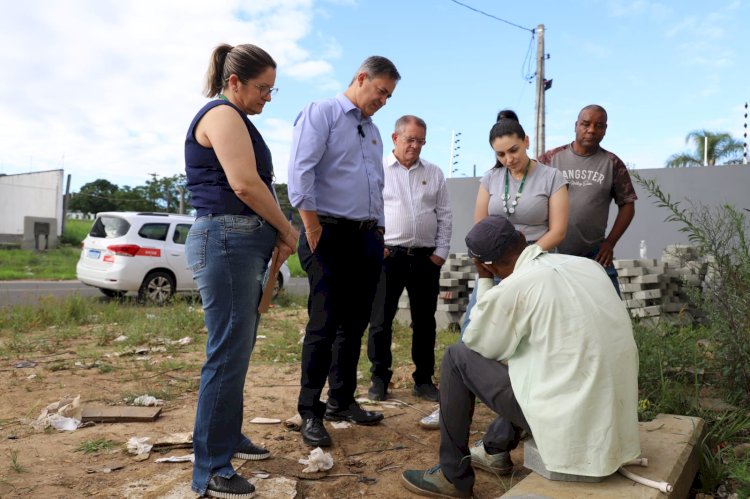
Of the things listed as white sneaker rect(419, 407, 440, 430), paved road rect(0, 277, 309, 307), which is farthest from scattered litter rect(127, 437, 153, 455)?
paved road rect(0, 277, 309, 307)

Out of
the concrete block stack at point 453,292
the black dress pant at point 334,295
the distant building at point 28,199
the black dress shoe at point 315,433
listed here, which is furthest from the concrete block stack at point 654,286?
the distant building at point 28,199

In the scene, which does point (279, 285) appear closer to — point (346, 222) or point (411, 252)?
point (411, 252)

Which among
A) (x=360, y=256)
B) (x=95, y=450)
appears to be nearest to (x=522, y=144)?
(x=360, y=256)

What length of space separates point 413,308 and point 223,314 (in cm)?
218

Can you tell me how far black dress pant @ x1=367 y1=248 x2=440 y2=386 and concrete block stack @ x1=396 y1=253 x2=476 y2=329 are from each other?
3039mm

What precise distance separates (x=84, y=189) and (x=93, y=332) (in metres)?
55.1

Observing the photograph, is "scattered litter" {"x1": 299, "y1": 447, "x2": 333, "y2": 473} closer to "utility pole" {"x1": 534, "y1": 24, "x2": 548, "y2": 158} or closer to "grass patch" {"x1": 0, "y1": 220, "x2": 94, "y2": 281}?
"grass patch" {"x1": 0, "y1": 220, "x2": 94, "y2": 281}

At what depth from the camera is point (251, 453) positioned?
3.25m

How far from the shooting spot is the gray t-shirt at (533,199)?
367 cm

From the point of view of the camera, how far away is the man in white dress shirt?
14.9 ft

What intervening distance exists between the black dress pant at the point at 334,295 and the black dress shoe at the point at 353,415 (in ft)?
0.86

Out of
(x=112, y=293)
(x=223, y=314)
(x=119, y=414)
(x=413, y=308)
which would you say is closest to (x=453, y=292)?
(x=413, y=308)

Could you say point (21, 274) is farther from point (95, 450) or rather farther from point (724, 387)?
point (724, 387)

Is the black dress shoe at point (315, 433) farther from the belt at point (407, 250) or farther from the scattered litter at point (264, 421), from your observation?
the belt at point (407, 250)
